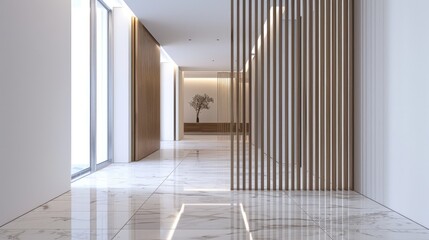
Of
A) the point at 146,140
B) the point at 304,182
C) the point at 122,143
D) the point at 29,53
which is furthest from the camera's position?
the point at 146,140

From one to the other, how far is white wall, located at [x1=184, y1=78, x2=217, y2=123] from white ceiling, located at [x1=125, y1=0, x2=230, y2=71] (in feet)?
28.8

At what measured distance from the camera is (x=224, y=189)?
5699mm

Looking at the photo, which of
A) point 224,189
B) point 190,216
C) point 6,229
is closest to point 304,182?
point 224,189

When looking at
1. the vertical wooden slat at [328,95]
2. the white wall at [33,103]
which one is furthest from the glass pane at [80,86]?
the vertical wooden slat at [328,95]

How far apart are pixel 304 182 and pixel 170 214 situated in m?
2.02

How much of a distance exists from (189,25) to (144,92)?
1.73 m

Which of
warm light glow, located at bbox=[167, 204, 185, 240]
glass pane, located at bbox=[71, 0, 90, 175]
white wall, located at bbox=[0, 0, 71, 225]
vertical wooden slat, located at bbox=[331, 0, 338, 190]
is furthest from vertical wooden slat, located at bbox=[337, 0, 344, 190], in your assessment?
glass pane, located at bbox=[71, 0, 90, 175]

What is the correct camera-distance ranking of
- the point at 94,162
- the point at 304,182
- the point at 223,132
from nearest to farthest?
the point at 304,182, the point at 94,162, the point at 223,132

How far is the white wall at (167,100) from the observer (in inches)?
702

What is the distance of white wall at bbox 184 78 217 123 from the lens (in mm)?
24000

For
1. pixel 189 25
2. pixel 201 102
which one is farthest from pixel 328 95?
pixel 201 102

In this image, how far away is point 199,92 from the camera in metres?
24.2

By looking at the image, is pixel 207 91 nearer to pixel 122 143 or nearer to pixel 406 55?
pixel 122 143

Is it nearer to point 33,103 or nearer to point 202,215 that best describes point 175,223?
point 202,215
